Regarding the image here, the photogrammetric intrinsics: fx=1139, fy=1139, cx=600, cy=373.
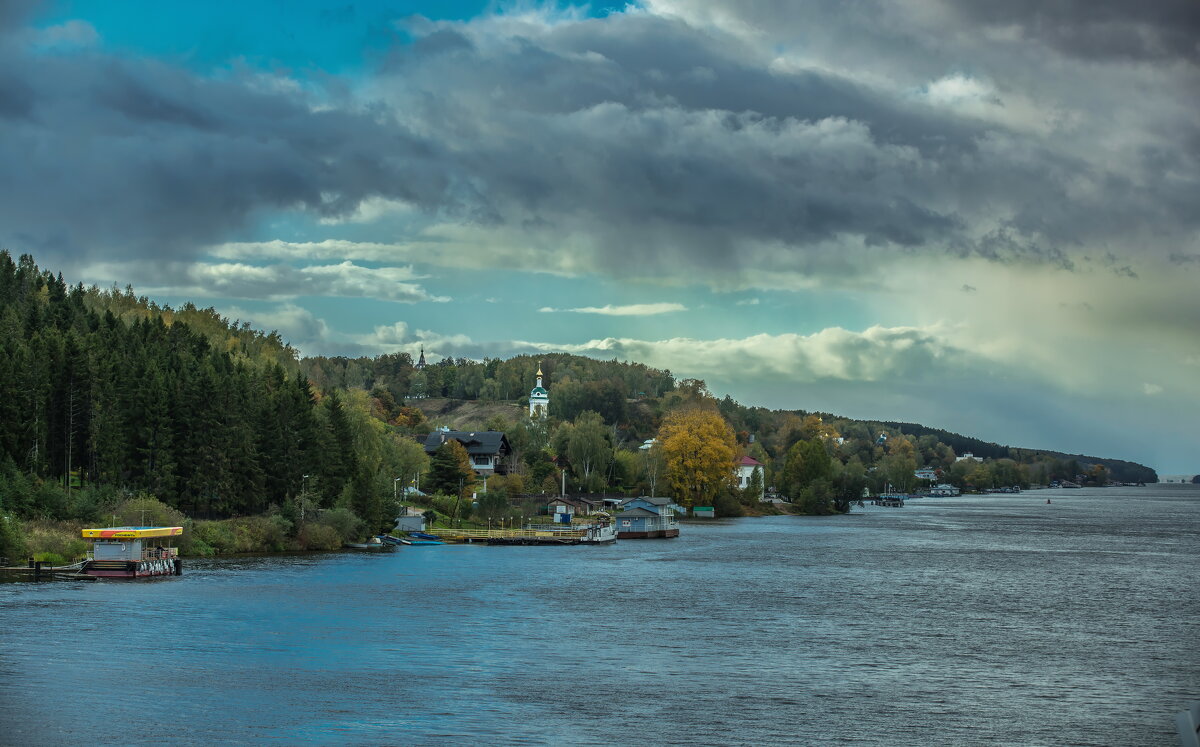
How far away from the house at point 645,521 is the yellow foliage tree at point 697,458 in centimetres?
3316

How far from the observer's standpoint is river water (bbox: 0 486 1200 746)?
36844 millimetres

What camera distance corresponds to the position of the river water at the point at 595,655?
121ft

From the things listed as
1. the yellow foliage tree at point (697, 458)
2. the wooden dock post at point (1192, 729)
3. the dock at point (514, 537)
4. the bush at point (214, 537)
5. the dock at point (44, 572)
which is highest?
the yellow foliage tree at point (697, 458)

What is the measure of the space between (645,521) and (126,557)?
68207mm

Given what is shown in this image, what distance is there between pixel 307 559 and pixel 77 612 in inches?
1374

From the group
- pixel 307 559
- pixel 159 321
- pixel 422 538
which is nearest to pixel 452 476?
pixel 422 538

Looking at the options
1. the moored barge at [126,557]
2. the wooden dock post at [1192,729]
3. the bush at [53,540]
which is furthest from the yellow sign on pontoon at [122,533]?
the wooden dock post at [1192,729]

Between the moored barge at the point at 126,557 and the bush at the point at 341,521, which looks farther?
the bush at the point at 341,521

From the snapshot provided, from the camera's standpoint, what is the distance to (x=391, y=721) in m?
37.1

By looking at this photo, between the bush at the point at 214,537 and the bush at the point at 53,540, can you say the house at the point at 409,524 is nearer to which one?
the bush at the point at 214,537

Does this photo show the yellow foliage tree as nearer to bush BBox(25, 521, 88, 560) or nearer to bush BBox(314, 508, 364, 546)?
bush BBox(314, 508, 364, 546)

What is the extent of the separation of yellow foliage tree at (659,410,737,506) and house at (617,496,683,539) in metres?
33.2

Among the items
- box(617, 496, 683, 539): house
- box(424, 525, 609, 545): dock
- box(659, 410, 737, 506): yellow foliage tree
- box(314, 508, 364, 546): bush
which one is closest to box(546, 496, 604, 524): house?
box(617, 496, 683, 539): house

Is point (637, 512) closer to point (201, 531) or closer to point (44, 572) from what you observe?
point (201, 531)
